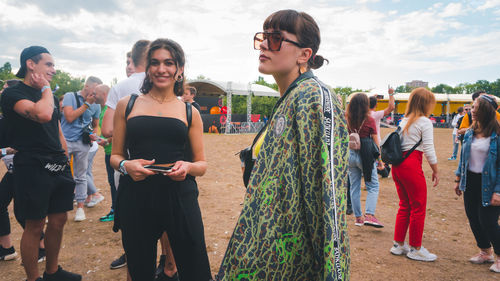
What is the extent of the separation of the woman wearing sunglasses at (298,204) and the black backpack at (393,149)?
295cm

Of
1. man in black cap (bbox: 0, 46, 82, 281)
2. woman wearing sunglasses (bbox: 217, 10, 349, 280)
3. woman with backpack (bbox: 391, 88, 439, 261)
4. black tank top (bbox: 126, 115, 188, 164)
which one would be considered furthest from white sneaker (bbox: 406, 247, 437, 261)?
man in black cap (bbox: 0, 46, 82, 281)

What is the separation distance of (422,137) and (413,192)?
0.72 m

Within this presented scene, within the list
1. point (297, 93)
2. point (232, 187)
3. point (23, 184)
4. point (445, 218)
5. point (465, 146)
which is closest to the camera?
point (297, 93)

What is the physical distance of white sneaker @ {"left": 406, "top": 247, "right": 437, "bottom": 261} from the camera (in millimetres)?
4000

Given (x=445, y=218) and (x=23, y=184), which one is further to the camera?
(x=445, y=218)

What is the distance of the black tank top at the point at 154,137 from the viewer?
86.4 inches

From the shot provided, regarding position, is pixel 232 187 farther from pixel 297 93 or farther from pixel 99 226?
pixel 297 93

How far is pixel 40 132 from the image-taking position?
2996mm

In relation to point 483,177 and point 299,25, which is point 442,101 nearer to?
point 483,177

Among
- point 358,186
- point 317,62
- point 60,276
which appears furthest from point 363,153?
point 60,276

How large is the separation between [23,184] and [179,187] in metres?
1.74

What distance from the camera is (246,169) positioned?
1.69 meters

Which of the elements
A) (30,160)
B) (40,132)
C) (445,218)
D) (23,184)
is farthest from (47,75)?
(445,218)

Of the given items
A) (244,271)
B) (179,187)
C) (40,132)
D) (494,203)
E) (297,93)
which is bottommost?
(494,203)
